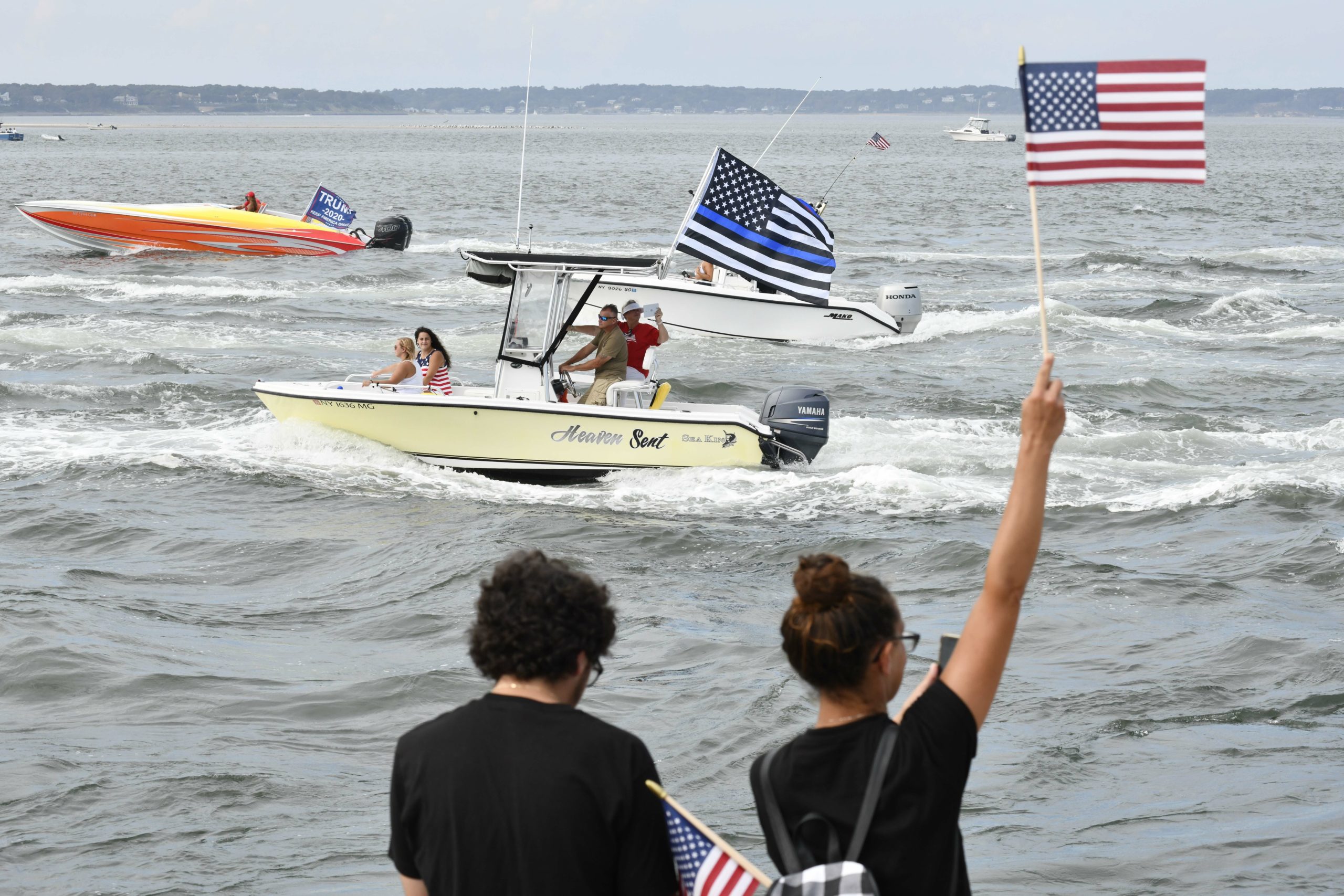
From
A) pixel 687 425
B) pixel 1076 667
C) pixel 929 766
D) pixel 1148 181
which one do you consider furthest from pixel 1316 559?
pixel 929 766

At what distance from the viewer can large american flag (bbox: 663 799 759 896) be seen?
9.47 ft

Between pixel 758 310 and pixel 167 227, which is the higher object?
pixel 167 227

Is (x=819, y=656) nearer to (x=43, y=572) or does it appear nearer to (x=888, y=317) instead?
(x=43, y=572)

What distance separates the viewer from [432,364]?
14367mm

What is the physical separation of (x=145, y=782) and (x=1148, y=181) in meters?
5.52

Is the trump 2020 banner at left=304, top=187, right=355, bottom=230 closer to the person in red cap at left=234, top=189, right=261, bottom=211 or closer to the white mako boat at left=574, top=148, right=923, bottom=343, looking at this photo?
the person in red cap at left=234, top=189, right=261, bottom=211

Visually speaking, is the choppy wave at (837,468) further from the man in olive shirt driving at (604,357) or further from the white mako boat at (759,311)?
the white mako boat at (759,311)

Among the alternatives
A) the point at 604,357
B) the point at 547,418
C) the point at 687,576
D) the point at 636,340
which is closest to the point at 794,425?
the point at 636,340

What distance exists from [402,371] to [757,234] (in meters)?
4.00

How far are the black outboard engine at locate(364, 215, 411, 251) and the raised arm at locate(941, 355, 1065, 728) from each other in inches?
1362

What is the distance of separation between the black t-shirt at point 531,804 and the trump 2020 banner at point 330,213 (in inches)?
1383

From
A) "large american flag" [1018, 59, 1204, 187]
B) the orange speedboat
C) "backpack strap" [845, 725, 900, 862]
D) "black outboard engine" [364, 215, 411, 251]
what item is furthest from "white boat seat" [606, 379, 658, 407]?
"black outboard engine" [364, 215, 411, 251]

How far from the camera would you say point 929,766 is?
9.23 ft

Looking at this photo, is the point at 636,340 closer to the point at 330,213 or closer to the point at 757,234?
the point at 757,234
